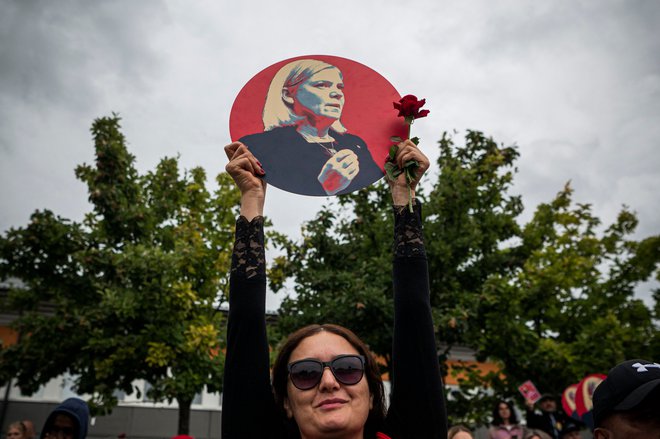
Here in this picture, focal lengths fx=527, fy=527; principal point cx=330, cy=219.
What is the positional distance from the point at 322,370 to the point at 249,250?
47cm

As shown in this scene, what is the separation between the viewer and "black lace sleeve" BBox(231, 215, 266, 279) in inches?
70.0

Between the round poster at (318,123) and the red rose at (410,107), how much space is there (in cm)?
7

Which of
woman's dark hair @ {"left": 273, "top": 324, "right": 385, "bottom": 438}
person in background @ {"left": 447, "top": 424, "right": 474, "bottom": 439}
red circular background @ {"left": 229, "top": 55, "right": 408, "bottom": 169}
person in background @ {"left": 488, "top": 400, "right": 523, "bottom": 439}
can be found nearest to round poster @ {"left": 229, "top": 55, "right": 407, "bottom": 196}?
red circular background @ {"left": 229, "top": 55, "right": 408, "bottom": 169}

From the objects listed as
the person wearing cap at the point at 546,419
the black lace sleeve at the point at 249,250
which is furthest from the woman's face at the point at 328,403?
the person wearing cap at the point at 546,419

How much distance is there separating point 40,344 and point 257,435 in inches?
365

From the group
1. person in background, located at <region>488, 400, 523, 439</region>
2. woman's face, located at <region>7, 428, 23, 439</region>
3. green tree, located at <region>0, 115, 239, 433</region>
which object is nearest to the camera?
woman's face, located at <region>7, 428, 23, 439</region>

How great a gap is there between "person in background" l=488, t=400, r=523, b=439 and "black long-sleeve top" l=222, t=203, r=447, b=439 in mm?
5964

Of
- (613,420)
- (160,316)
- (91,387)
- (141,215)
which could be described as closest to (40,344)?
(91,387)

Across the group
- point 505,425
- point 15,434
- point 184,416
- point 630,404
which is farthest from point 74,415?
point 184,416

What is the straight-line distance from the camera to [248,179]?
195 centimetres

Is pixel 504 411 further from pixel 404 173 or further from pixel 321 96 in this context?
pixel 321 96

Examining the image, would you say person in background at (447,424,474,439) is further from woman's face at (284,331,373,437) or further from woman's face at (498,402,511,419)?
woman's face at (284,331,373,437)

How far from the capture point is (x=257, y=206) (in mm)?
1926

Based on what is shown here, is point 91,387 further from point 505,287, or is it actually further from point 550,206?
point 550,206
